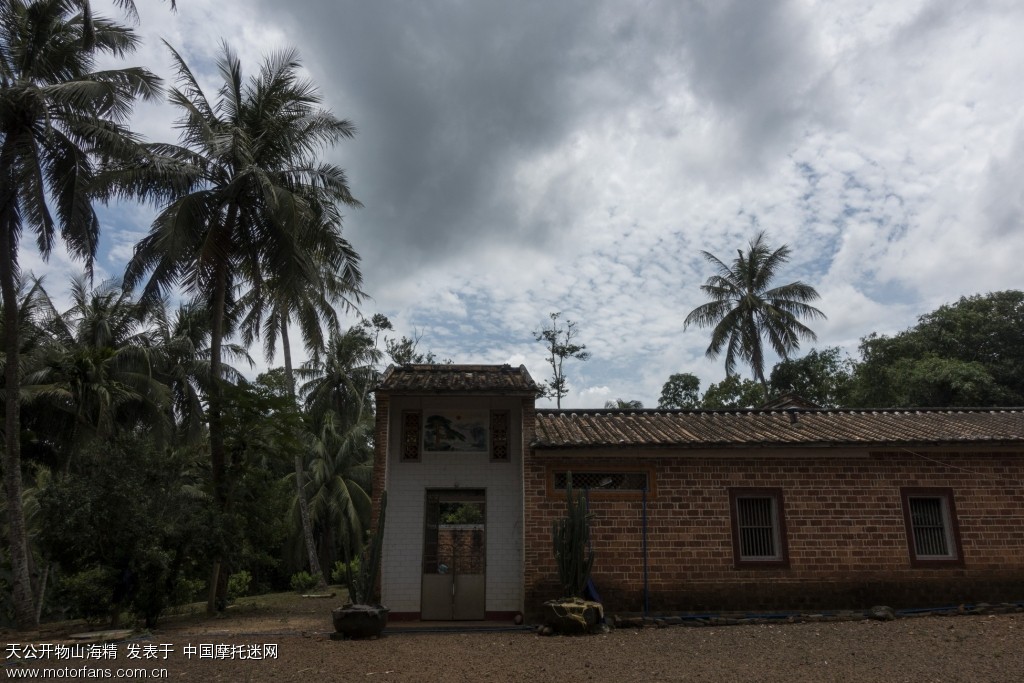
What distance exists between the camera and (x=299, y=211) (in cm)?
1455

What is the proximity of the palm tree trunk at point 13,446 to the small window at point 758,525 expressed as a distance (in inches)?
496

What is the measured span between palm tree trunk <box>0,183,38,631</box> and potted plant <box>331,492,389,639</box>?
20.5 feet

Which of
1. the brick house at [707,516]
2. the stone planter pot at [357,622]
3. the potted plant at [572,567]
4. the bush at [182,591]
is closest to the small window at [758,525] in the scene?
the brick house at [707,516]

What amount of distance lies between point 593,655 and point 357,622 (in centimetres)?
363

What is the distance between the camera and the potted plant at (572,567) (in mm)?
10148

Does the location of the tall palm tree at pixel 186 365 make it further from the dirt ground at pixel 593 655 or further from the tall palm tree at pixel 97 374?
the dirt ground at pixel 593 655

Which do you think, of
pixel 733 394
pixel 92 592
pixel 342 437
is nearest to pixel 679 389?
pixel 733 394

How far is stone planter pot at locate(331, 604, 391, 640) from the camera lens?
9.98 meters

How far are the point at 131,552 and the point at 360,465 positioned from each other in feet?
53.6

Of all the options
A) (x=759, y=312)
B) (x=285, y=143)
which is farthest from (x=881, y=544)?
(x=759, y=312)

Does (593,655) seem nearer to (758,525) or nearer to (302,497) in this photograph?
(758,525)

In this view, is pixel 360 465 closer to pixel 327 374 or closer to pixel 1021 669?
pixel 327 374

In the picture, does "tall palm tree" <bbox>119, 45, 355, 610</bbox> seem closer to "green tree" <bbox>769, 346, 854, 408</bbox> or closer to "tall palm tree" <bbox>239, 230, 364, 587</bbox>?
"tall palm tree" <bbox>239, 230, 364, 587</bbox>

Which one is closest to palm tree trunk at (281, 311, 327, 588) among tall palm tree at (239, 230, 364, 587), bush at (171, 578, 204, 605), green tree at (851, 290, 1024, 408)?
tall palm tree at (239, 230, 364, 587)
